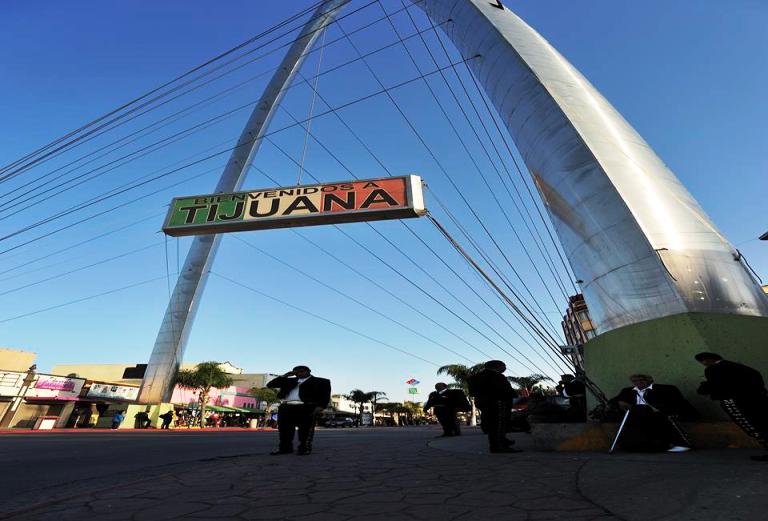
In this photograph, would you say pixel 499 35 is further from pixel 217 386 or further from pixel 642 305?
pixel 217 386

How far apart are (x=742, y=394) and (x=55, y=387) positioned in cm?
3867

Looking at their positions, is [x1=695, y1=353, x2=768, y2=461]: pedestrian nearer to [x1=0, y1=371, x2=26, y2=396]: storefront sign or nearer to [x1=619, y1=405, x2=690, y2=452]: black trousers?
[x1=619, y1=405, x2=690, y2=452]: black trousers

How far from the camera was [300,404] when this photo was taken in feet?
18.7

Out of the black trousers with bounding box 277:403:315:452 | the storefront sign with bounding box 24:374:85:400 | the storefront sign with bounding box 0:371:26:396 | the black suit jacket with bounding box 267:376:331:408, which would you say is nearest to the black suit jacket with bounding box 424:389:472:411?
the black suit jacket with bounding box 267:376:331:408

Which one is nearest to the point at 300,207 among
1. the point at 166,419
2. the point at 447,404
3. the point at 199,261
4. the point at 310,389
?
the point at 310,389

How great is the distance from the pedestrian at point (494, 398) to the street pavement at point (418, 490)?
658 millimetres

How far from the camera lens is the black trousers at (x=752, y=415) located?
3600 millimetres

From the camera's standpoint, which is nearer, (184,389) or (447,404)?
(447,404)

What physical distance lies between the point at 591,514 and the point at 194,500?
2544mm

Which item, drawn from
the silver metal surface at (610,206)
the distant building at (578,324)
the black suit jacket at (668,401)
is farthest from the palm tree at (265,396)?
the black suit jacket at (668,401)

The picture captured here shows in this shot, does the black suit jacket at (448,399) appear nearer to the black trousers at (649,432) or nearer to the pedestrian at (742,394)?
the black trousers at (649,432)

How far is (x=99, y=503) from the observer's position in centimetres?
271

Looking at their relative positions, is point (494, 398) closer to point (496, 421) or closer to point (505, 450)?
point (496, 421)

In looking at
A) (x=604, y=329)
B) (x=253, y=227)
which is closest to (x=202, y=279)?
(x=253, y=227)
